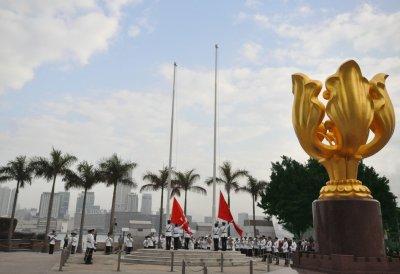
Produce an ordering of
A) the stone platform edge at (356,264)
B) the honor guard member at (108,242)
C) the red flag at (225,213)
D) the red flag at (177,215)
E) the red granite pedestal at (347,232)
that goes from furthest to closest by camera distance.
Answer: the honor guard member at (108,242) → the red flag at (177,215) → the red flag at (225,213) → the red granite pedestal at (347,232) → the stone platform edge at (356,264)

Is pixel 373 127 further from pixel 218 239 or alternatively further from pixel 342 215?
pixel 218 239

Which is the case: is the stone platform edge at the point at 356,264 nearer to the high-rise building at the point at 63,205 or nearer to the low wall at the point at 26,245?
the low wall at the point at 26,245

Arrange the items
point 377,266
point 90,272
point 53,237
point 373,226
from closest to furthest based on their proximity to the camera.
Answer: point 377,266 < point 373,226 < point 90,272 < point 53,237

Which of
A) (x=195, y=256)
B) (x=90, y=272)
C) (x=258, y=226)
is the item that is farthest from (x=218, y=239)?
(x=258, y=226)

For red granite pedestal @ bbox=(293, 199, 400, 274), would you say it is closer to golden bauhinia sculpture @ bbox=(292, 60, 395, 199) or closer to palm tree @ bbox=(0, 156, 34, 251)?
golden bauhinia sculpture @ bbox=(292, 60, 395, 199)

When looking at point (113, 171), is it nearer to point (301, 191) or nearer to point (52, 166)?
point (52, 166)

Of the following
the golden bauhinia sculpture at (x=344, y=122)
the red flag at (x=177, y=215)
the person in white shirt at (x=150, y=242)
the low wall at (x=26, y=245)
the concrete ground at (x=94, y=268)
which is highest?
the golden bauhinia sculpture at (x=344, y=122)

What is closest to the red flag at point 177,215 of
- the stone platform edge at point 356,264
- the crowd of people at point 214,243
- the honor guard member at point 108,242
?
the crowd of people at point 214,243

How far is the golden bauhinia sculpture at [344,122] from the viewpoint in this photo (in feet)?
32.8

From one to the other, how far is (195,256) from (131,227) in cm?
1509

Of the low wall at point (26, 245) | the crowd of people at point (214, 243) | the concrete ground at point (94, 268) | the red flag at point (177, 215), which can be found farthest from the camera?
the low wall at point (26, 245)

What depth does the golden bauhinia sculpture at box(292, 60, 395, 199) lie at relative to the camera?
10.0 m

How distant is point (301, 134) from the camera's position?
34.9 ft

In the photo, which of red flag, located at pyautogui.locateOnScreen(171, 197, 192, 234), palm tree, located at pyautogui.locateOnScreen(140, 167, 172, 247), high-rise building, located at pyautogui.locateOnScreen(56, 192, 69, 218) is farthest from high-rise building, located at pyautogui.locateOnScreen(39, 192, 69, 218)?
red flag, located at pyautogui.locateOnScreen(171, 197, 192, 234)
